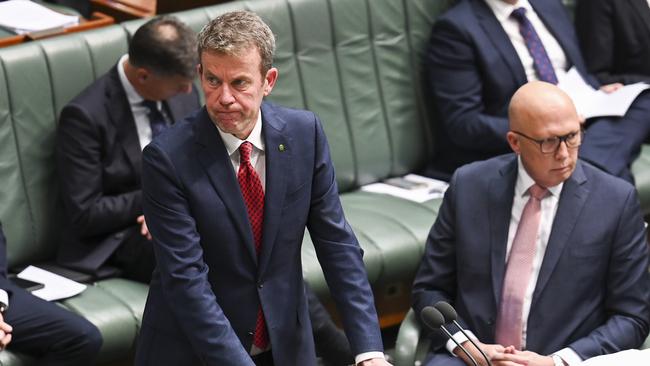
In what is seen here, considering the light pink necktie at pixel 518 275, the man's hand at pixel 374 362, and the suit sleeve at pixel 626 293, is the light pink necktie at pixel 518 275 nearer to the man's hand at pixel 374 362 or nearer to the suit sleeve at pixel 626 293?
the suit sleeve at pixel 626 293

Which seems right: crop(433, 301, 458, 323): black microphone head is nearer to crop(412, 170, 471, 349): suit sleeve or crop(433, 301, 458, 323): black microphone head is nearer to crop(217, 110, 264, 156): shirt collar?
crop(217, 110, 264, 156): shirt collar

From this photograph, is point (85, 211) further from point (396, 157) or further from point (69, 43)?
point (396, 157)

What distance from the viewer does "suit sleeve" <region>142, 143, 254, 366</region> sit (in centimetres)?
288

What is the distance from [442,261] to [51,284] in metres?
1.33

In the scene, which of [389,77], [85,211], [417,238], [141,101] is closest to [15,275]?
[85,211]

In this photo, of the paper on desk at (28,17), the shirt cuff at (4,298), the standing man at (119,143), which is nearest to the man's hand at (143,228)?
the standing man at (119,143)

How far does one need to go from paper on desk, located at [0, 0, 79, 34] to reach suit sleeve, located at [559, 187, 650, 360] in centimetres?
226

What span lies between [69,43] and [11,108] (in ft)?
1.02

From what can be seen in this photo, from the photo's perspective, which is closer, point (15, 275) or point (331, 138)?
point (15, 275)

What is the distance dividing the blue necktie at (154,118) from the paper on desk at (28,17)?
61cm

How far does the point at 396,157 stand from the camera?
5395 millimetres

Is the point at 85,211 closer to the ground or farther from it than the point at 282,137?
closer to the ground

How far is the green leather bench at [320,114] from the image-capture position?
4531 millimetres

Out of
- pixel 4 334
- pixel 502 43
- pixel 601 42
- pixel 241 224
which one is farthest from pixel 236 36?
pixel 601 42
